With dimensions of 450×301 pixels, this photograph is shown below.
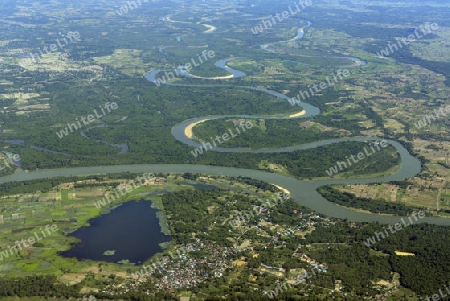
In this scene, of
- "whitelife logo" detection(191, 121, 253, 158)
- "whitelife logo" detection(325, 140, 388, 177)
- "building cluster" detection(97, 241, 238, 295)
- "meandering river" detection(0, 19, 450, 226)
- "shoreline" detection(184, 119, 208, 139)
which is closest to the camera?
"building cluster" detection(97, 241, 238, 295)

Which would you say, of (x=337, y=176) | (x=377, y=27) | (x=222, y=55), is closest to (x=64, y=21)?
(x=222, y=55)

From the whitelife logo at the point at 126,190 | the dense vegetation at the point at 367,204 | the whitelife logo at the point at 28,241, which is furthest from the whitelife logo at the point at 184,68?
the whitelife logo at the point at 28,241

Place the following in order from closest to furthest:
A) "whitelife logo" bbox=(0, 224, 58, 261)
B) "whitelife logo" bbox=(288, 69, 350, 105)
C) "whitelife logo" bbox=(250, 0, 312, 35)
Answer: "whitelife logo" bbox=(0, 224, 58, 261), "whitelife logo" bbox=(288, 69, 350, 105), "whitelife logo" bbox=(250, 0, 312, 35)

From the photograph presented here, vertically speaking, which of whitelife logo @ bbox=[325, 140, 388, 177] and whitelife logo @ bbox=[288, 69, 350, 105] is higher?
whitelife logo @ bbox=[325, 140, 388, 177]

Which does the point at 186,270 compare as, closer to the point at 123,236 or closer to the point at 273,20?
the point at 123,236

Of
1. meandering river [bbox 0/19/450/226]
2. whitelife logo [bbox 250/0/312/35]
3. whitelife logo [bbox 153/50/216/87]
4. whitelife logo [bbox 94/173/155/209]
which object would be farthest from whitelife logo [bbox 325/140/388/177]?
whitelife logo [bbox 250/0/312/35]

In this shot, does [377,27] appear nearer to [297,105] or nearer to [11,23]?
[297,105]

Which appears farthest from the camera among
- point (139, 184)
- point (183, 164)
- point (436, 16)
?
point (436, 16)

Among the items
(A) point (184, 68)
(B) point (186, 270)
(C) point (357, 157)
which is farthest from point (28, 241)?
(A) point (184, 68)

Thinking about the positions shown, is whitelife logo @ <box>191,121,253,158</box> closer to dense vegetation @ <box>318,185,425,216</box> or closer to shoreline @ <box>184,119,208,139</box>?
shoreline @ <box>184,119,208,139</box>
